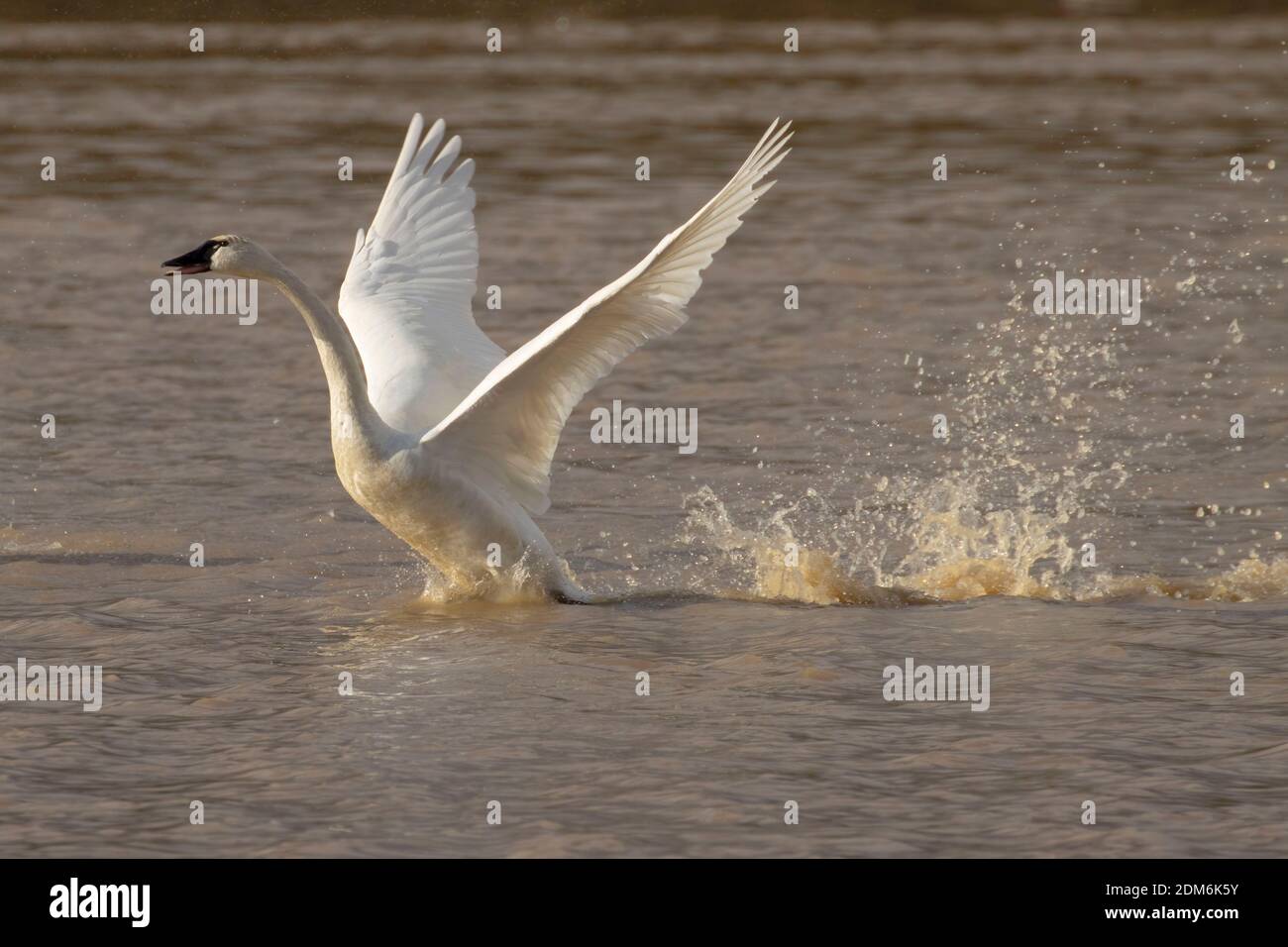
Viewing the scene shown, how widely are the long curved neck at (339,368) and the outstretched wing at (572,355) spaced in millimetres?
319

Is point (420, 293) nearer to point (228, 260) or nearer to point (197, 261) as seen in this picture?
point (228, 260)

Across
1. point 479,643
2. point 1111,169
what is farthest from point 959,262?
point 479,643

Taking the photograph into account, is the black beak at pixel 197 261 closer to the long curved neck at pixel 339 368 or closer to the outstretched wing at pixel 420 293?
the long curved neck at pixel 339 368

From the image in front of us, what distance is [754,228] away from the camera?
744 inches

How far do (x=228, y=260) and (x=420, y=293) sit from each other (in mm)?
1808

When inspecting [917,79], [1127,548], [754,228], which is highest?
[917,79]

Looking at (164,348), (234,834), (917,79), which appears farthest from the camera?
(917,79)

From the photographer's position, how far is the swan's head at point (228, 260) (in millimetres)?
8977

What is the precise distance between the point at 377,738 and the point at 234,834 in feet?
3.43

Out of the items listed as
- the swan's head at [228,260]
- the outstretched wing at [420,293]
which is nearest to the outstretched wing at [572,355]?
the outstretched wing at [420,293]

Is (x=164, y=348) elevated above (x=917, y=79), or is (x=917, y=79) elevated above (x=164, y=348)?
(x=917, y=79)

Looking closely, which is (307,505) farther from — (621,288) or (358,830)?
(358,830)

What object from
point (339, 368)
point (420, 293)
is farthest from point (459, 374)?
point (339, 368)

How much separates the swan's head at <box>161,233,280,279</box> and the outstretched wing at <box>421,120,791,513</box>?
1.04m
